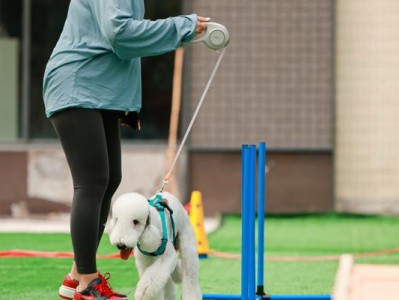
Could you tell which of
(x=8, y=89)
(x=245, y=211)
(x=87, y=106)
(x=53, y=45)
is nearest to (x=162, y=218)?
(x=245, y=211)

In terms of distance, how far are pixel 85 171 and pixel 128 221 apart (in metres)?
0.60

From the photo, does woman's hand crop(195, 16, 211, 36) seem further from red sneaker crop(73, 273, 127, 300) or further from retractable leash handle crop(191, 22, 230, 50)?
red sneaker crop(73, 273, 127, 300)

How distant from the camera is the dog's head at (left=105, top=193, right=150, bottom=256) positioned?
183 inches

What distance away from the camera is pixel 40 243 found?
9.20 meters

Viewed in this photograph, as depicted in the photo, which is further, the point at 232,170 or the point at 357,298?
the point at 232,170

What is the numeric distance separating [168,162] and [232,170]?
0.70 meters

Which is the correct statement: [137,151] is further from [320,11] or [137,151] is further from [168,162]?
[320,11]

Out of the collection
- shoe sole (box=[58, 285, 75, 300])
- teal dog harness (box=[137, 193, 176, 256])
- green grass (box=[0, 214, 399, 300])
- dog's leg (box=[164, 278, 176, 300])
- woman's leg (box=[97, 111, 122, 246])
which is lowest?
green grass (box=[0, 214, 399, 300])

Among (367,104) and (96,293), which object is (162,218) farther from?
(367,104)

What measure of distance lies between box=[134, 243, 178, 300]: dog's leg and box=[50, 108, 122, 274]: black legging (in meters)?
0.42

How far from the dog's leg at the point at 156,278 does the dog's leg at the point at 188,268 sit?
0.68 feet

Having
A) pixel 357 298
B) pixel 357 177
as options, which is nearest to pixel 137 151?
pixel 357 177

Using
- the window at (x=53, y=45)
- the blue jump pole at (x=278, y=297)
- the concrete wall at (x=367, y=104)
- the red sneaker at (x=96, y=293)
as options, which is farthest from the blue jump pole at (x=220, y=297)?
the concrete wall at (x=367, y=104)

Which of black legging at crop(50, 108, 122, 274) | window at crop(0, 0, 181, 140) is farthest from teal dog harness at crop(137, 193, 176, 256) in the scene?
window at crop(0, 0, 181, 140)
